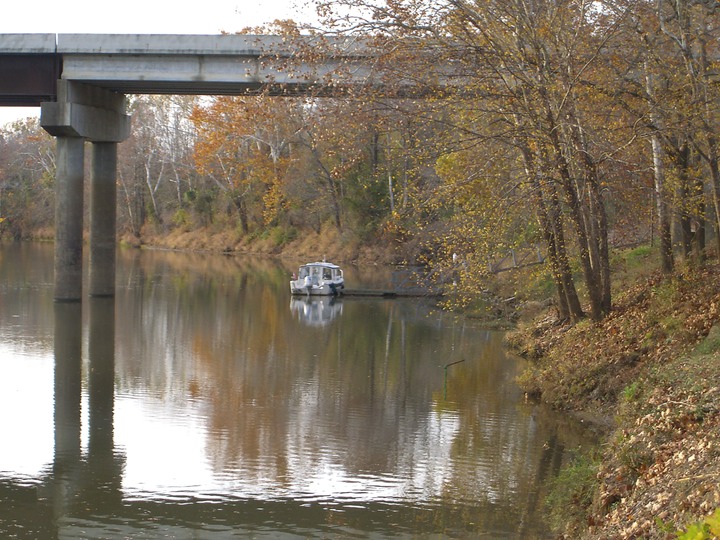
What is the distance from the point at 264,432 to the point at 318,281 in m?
27.1

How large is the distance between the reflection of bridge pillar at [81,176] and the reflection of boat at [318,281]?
8501mm

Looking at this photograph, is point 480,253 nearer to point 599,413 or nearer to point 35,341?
point 599,413

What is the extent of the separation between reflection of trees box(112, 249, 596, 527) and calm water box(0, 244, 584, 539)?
0.18ft

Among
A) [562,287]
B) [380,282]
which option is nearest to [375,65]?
[562,287]

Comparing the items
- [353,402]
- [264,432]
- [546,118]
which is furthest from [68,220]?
[546,118]

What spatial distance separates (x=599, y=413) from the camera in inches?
714

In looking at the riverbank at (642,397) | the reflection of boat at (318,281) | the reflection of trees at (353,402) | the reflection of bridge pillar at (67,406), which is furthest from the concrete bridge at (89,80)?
the riverbank at (642,397)

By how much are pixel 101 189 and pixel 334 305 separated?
10.1 metres

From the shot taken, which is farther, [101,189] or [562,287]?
[101,189]

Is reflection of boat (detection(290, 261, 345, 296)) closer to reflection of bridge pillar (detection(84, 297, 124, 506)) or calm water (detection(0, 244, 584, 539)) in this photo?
calm water (detection(0, 244, 584, 539))

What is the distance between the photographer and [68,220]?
3634 cm

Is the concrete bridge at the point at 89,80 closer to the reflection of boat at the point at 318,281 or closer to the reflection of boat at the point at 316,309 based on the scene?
the reflection of boat at the point at 316,309

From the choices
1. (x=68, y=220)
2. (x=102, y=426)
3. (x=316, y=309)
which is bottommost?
(x=102, y=426)

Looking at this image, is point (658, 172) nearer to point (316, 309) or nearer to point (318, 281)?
point (316, 309)
